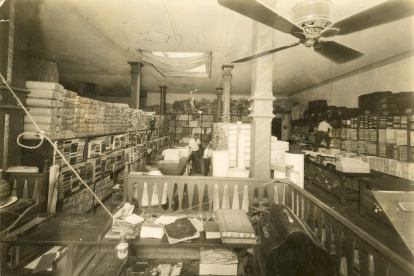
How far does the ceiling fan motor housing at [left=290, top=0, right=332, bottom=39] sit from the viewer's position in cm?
198

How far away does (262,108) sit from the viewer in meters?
3.20

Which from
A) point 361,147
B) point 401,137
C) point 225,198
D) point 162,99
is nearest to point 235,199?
point 225,198

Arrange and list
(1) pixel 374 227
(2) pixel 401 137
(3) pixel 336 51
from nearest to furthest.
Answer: (3) pixel 336 51, (1) pixel 374 227, (2) pixel 401 137

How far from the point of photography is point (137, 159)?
763 cm

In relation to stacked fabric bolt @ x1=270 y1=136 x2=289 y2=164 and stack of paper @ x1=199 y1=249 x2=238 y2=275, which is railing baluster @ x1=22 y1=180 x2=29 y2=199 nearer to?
stack of paper @ x1=199 y1=249 x2=238 y2=275

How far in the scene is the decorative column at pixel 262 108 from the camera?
3180 millimetres

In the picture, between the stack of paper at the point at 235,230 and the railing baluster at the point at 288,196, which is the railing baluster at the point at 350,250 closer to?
the stack of paper at the point at 235,230

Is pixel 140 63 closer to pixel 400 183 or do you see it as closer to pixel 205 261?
pixel 205 261

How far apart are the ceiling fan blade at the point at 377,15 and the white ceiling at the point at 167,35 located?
1.81 meters

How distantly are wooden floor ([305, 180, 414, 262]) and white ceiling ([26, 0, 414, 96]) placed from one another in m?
3.99

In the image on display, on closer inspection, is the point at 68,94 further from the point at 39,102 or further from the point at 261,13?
the point at 261,13

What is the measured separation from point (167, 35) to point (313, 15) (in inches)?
154

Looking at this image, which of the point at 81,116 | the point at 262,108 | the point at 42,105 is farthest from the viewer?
the point at 81,116

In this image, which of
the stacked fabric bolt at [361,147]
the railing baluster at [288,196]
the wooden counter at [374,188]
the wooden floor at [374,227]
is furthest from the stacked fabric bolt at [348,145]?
the railing baluster at [288,196]
